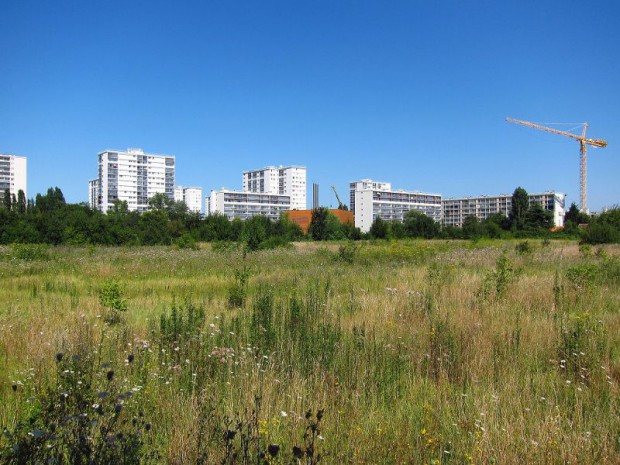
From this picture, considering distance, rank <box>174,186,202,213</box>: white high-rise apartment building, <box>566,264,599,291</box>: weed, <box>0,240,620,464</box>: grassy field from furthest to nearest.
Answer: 1. <box>174,186,202,213</box>: white high-rise apartment building
2. <box>566,264,599,291</box>: weed
3. <box>0,240,620,464</box>: grassy field

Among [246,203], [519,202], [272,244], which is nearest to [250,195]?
[246,203]

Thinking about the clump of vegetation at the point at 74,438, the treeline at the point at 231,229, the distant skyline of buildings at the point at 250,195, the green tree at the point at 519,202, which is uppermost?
the distant skyline of buildings at the point at 250,195

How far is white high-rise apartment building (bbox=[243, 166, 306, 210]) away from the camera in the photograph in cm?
17100

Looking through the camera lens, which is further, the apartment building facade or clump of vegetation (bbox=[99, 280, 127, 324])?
the apartment building facade

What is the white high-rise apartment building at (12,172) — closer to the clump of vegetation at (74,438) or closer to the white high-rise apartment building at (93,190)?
the white high-rise apartment building at (93,190)

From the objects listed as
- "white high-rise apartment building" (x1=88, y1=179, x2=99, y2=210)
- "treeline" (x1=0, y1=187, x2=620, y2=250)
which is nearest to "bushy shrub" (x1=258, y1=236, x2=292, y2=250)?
"treeline" (x1=0, y1=187, x2=620, y2=250)

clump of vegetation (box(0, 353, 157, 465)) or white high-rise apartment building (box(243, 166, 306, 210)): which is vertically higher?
white high-rise apartment building (box(243, 166, 306, 210))

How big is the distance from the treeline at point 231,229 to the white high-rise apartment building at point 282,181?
7893cm

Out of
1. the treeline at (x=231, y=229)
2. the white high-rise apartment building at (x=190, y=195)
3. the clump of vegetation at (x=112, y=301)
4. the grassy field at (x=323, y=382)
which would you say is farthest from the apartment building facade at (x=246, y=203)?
the grassy field at (x=323, y=382)

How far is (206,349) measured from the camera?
5.22 metres

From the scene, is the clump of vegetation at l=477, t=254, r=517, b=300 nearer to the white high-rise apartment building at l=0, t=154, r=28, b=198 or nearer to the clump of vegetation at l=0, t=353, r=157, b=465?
the clump of vegetation at l=0, t=353, r=157, b=465

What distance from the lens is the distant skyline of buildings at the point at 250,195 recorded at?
13512 centimetres

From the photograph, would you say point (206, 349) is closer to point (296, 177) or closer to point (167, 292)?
point (167, 292)

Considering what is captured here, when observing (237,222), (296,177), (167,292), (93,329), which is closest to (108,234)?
(237,222)
